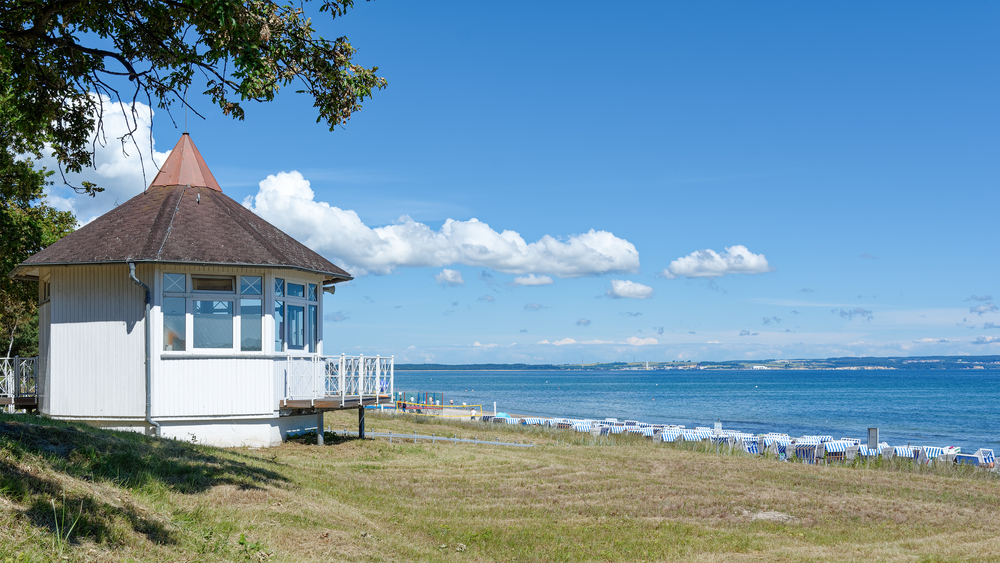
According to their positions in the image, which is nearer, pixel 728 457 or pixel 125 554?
pixel 125 554

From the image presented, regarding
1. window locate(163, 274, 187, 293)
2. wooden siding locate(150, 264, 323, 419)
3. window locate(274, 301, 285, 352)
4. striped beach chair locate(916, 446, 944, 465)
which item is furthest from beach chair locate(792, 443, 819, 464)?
window locate(163, 274, 187, 293)

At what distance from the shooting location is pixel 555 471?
1777cm

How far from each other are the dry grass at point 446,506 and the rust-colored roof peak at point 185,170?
759 centimetres

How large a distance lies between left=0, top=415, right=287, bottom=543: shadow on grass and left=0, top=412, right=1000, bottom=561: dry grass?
0.03 m

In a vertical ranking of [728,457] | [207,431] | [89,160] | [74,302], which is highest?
[89,160]

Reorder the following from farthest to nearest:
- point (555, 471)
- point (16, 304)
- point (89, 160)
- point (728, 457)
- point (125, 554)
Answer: point (16, 304)
point (728, 457)
point (555, 471)
point (89, 160)
point (125, 554)

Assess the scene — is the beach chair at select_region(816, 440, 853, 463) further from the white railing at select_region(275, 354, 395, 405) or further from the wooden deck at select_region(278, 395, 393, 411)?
the wooden deck at select_region(278, 395, 393, 411)

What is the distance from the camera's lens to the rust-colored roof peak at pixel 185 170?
67.9 ft

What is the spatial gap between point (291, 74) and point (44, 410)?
14.7 metres

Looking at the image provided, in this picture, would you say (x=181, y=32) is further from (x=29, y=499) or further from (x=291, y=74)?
(x=29, y=499)

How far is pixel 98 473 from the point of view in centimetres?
927

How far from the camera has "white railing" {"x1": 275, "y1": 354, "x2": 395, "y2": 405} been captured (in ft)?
62.3

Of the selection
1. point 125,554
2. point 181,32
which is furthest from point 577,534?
point 181,32

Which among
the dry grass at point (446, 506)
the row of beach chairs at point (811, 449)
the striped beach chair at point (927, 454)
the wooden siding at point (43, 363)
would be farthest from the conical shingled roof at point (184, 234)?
the striped beach chair at point (927, 454)
